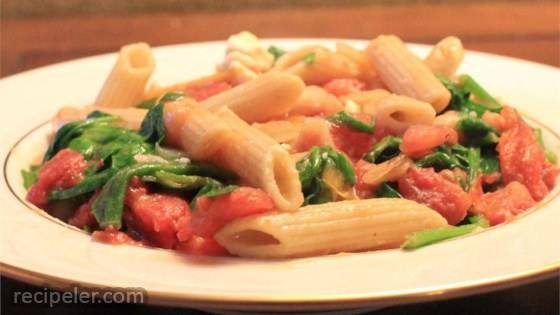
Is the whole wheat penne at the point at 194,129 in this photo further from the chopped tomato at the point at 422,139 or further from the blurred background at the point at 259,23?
the blurred background at the point at 259,23

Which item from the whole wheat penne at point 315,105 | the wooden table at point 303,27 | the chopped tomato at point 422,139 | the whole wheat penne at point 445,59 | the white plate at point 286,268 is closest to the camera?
the white plate at point 286,268

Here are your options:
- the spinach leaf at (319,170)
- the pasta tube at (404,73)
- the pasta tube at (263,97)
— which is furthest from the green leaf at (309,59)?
the spinach leaf at (319,170)

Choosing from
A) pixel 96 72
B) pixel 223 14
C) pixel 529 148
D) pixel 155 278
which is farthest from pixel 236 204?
pixel 223 14

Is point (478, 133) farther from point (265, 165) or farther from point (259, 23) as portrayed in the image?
point (259, 23)

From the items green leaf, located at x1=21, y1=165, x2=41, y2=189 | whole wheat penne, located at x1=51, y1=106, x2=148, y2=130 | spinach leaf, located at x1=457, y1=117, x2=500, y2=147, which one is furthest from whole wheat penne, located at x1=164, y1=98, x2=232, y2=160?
spinach leaf, located at x1=457, y1=117, x2=500, y2=147

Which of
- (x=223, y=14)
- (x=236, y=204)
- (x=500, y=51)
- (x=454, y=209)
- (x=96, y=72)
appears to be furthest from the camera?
(x=223, y=14)

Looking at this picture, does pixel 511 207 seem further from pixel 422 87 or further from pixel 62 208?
pixel 62 208

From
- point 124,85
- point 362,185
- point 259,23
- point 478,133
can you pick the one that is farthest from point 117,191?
point 259,23
